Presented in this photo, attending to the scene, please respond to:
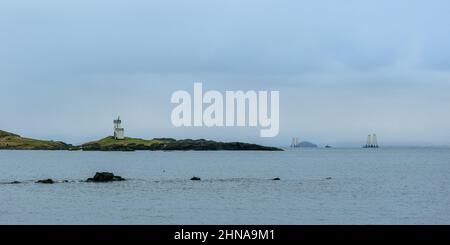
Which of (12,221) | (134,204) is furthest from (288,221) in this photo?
(12,221)

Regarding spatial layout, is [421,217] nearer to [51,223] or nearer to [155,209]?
[155,209]

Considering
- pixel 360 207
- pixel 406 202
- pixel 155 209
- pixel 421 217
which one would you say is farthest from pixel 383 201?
pixel 155 209

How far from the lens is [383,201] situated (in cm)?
7081

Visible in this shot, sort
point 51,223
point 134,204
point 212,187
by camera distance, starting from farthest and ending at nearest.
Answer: point 212,187
point 134,204
point 51,223

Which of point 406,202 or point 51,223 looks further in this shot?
point 406,202

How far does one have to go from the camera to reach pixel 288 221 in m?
53.5

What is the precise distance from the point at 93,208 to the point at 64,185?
31.1 metres

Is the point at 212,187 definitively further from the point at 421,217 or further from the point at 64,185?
the point at 421,217

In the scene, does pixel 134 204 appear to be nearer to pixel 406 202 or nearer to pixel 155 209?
pixel 155 209

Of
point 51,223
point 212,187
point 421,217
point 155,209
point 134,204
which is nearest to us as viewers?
point 51,223
